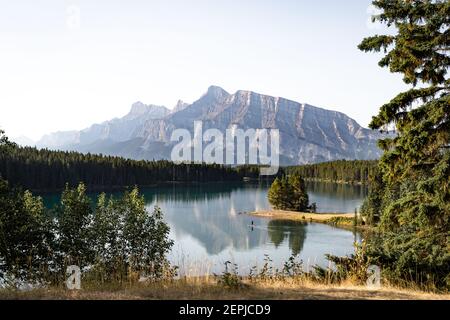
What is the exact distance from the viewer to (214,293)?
10.7 meters

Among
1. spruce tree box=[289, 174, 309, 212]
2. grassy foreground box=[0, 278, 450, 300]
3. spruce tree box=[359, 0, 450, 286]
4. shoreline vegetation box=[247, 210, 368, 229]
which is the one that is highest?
spruce tree box=[359, 0, 450, 286]

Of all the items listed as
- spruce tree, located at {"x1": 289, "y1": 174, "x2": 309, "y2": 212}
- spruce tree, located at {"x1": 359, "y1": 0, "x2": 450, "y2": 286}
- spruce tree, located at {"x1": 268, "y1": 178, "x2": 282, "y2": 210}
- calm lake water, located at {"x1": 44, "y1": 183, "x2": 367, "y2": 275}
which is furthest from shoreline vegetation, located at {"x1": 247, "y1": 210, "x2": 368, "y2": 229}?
spruce tree, located at {"x1": 359, "y1": 0, "x2": 450, "y2": 286}

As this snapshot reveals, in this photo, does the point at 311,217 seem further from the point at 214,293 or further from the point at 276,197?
the point at 214,293

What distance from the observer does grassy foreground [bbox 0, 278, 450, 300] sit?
10.2m

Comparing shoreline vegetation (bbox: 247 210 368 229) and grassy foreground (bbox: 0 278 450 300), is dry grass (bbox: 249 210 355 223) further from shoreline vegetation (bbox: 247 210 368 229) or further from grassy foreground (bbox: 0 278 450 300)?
grassy foreground (bbox: 0 278 450 300)

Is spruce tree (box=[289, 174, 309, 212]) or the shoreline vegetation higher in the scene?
spruce tree (box=[289, 174, 309, 212])

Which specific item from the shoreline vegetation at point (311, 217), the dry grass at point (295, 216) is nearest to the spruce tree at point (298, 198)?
the shoreline vegetation at point (311, 217)

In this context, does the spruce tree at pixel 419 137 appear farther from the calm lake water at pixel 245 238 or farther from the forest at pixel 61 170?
the forest at pixel 61 170

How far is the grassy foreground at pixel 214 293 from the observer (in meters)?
10.2

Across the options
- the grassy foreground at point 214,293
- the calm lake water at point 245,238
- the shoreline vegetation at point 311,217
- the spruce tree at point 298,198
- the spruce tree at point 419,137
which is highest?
the spruce tree at point 419,137

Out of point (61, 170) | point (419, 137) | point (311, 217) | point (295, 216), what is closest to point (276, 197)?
point (295, 216)

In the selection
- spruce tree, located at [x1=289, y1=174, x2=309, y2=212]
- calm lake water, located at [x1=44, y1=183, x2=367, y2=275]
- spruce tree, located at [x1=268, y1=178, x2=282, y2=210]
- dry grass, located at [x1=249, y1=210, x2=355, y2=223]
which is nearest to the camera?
calm lake water, located at [x1=44, y1=183, x2=367, y2=275]
